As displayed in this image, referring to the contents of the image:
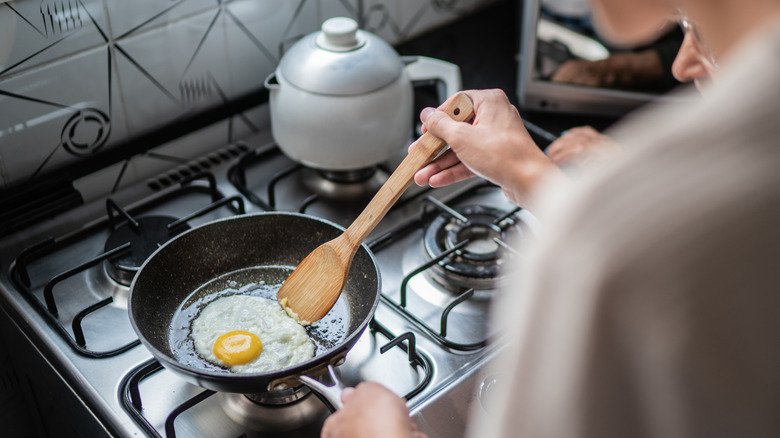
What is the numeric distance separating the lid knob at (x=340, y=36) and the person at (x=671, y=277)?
645mm

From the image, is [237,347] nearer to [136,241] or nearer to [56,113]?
[136,241]

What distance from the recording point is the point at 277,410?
830 mm

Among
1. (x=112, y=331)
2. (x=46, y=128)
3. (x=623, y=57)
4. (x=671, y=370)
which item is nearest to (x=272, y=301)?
(x=112, y=331)

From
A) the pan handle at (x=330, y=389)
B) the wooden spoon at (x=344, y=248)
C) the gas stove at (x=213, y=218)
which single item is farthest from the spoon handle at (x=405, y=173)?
the pan handle at (x=330, y=389)

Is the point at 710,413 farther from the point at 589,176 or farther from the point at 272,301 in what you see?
the point at 272,301

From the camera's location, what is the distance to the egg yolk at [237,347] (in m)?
0.81

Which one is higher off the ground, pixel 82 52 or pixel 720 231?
pixel 720 231

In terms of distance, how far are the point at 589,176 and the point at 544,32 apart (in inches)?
37.0

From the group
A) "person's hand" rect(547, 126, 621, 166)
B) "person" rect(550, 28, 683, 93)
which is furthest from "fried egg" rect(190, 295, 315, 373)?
"person" rect(550, 28, 683, 93)

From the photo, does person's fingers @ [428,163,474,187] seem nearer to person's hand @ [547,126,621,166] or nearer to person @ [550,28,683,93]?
person's hand @ [547,126,621,166]

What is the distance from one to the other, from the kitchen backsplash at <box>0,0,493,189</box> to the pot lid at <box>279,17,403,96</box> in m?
0.18

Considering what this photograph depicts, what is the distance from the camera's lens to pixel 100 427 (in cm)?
82

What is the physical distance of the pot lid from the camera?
101cm

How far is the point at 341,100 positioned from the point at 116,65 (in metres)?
0.35
